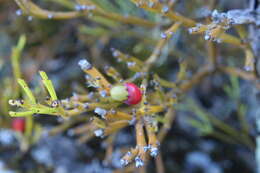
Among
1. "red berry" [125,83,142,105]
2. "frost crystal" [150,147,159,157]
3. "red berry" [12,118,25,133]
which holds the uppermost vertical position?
"red berry" [125,83,142,105]

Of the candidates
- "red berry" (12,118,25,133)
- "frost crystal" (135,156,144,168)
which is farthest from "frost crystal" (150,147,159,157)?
"red berry" (12,118,25,133)

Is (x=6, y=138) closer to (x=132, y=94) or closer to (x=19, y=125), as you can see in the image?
(x=19, y=125)

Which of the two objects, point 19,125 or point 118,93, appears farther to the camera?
point 19,125

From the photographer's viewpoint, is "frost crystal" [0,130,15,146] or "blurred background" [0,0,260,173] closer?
"blurred background" [0,0,260,173]

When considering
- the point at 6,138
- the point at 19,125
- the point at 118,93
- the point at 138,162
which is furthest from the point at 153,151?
the point at 6,138

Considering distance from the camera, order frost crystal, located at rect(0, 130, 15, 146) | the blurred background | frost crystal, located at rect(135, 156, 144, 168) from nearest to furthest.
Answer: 1. frost crystal, located at rect(135, 156, 144, 168)
2. the blurred background
3. frost crystal, located at rect(0, 130, 15, 146)

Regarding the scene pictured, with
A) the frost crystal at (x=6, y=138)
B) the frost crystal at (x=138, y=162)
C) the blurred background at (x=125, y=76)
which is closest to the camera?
the frost crystal at (x=138, y=162)

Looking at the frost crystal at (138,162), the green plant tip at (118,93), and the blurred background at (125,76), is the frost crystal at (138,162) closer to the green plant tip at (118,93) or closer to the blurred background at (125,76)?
the green plant tip at (118,93)

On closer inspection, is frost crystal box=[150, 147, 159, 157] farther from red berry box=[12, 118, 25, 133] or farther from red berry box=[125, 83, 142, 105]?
red berry box=[12, 118, 25, 133]

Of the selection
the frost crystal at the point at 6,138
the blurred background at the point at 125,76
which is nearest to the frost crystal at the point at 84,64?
the blurred background at the point at 125,76

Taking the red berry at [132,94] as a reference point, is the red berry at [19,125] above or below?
below
